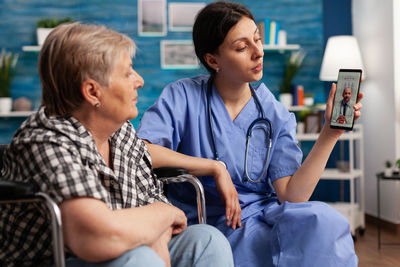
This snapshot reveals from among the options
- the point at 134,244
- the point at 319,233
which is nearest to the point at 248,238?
the point at 319,233

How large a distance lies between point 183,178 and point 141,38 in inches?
116

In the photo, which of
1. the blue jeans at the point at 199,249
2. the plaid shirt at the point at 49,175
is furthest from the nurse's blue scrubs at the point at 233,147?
the plaid shirt at the point at 49,175

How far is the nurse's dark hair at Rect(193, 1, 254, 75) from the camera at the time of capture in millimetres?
1697

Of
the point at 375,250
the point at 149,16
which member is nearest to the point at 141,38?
the point at 149,16

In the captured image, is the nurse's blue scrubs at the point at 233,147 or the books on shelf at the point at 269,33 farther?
the books on shelf at the point at 269,33

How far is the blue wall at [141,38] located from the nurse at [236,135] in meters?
2.40

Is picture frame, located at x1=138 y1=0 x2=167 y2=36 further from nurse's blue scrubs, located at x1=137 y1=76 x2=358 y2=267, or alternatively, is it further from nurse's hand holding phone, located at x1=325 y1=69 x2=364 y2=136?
nurse's hand holding phone, located at x1=325 y1=69 x2=364 y2=136

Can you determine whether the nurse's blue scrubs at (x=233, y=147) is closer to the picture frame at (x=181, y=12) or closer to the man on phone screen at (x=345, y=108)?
the man on phone screen at (x=345, y=108)

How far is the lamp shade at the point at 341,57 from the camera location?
148 inches

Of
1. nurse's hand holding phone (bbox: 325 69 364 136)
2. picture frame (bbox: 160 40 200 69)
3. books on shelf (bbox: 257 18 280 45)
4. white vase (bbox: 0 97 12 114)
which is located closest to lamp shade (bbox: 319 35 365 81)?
books on shelf (bbox: 257 18 280 45)

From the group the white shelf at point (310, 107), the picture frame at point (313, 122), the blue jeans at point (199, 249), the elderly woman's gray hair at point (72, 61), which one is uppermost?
the elderly woman's gray hair at point (72, 61)

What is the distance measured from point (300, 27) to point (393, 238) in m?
1.86

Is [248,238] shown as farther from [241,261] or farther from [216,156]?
[216,156]

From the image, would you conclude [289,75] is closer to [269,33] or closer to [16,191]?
[269,33]
